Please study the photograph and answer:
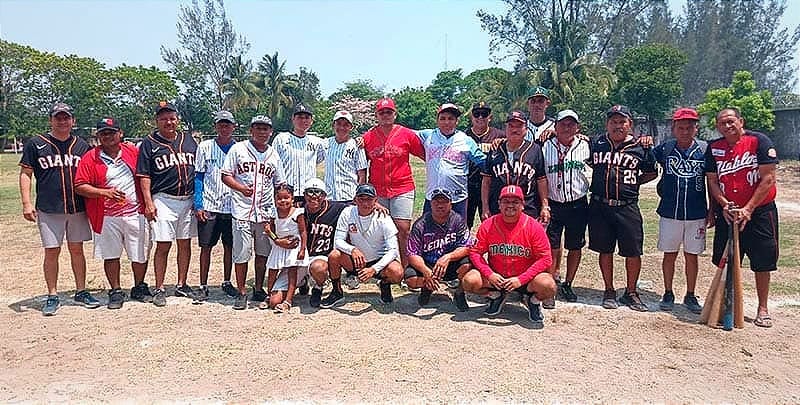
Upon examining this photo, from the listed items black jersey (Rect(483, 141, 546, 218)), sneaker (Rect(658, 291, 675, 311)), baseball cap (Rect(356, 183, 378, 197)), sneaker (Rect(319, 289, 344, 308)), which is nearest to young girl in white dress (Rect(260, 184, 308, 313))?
sneaker (Rect(319, 289, 344, 308))

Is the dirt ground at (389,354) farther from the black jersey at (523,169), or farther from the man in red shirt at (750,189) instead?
the black jersey at (523,169)

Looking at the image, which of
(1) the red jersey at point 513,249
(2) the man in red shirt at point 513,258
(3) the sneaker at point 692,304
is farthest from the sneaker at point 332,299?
(3) the sneaker at point 692,304

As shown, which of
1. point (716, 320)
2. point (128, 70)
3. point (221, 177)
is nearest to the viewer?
point (716, 320)

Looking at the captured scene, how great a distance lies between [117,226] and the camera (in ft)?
20.8

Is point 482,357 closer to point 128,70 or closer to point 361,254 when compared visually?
point 361,254

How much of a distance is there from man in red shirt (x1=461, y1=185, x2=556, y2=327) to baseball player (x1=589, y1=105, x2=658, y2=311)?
0.89 metres

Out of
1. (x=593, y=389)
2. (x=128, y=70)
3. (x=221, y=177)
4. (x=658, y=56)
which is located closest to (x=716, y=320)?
(x=593, y=389)

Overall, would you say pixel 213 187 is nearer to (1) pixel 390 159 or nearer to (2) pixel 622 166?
(1) pixel 390 159

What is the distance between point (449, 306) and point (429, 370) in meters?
1.73

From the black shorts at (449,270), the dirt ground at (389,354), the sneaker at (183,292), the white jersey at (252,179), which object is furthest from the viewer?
the sneaker at (183,292)

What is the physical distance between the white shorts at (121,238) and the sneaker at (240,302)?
3.51 ft

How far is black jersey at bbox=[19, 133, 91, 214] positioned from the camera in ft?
20.2

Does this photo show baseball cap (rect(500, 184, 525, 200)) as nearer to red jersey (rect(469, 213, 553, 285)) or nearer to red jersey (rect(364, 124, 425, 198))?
red jersey (rect(469, 213, 553, 285))

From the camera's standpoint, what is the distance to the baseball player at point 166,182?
6301mm
